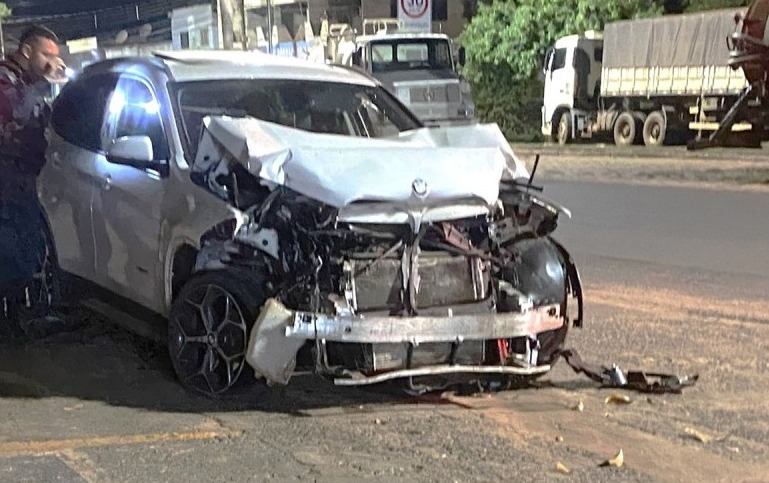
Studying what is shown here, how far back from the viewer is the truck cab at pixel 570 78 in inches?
1364

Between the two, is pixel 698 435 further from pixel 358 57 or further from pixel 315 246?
pixel 358 57

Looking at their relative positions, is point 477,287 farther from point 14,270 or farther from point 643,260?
point 643,260

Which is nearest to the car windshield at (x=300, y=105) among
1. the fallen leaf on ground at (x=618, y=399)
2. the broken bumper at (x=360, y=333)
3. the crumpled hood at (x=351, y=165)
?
the crumpled hood at (x=351, y=165)

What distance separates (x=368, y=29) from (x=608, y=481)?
3254cm

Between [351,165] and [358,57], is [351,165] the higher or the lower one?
the higher one

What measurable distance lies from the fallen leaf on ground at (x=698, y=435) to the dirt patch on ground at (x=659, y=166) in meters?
12.1

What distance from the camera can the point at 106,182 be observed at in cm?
718

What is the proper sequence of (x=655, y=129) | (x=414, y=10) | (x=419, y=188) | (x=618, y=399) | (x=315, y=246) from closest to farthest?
(x=315, y=246)
(x=419, y=188)
(x=618, y=399)
(x=414, y=10)
(x=655, y=129)

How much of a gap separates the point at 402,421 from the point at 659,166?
767 inches

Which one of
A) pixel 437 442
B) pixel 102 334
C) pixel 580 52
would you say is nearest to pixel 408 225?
pixel 437 442

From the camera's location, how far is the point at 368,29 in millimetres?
36688

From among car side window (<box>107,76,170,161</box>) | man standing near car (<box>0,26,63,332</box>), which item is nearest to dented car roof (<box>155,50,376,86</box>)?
car side window (<box>107,76,170,161</box>)

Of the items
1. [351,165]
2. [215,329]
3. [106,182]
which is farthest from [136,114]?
[351,165]

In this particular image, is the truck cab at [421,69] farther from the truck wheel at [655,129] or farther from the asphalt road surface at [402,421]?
the asphalt road surface at [402,421]
